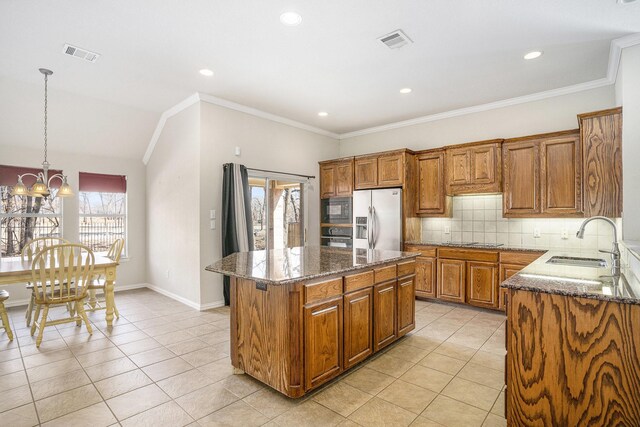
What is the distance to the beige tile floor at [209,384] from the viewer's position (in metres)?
2.08

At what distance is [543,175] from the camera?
4035 millimetres

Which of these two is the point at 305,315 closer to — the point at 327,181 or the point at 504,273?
the point at 504,273

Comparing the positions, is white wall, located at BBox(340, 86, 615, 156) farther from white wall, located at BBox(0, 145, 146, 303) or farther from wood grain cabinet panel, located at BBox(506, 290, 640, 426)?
white wall, located at BBox(0, 145, 146, 303)

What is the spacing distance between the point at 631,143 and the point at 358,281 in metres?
2.80

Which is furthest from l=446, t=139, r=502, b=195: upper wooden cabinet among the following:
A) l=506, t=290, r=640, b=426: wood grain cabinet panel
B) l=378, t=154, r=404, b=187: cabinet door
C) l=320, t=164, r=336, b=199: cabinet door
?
l=506, t=290, r=640, b=426: wood grain cabinet panel

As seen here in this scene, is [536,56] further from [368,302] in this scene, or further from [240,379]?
[240,379]

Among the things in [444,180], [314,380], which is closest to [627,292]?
[314,380]

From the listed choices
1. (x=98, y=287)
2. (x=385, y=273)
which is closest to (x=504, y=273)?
(x=385, y=273)

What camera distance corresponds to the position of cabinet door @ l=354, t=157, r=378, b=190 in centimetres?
533

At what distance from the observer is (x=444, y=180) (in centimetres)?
483

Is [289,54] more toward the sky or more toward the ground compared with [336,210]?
more toward the sky

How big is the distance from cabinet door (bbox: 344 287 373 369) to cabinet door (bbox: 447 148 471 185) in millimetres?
2664

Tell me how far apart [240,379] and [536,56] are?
4197mm

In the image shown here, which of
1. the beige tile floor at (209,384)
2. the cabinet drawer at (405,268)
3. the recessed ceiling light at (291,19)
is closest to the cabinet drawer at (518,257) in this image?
the beige tile floor at (209,384)
